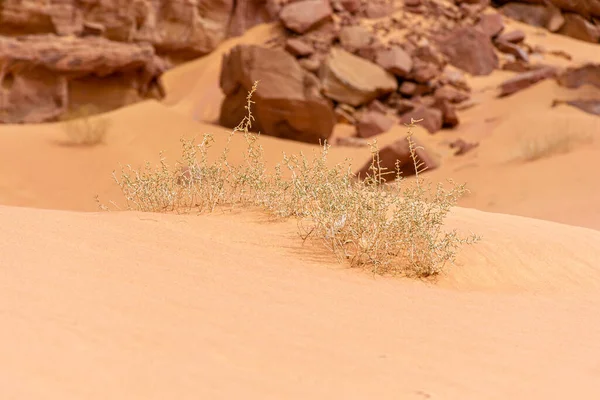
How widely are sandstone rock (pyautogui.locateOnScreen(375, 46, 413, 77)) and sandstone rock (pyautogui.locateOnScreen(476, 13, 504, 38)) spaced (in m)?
4.27

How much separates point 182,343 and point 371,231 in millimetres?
1578

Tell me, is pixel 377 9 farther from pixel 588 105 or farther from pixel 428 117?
pixel 588 105

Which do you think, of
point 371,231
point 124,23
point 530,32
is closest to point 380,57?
point 124,23

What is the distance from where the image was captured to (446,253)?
299cm

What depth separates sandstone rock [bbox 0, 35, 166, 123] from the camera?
10.2 m

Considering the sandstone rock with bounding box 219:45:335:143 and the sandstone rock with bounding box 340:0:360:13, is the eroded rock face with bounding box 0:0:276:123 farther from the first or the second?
the sandstone rock with bounding box 340:0:360:13

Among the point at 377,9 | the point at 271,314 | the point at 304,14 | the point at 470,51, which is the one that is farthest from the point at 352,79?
the point at 271,314

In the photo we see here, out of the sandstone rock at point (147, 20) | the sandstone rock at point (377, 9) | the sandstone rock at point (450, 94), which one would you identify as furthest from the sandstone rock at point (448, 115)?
the sandstone rock at point (147, 20)

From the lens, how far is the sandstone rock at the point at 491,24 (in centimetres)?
1705

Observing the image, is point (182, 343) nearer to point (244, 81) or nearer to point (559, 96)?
point (244, 81)

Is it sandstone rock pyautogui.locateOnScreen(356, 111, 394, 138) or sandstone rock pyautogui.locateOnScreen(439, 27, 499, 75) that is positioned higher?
sandstone rock pyautogui.locateOnScreen(439, 27, 499, 75)

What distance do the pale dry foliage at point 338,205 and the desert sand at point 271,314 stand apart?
A: 12 centimetres

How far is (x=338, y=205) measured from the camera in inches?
127

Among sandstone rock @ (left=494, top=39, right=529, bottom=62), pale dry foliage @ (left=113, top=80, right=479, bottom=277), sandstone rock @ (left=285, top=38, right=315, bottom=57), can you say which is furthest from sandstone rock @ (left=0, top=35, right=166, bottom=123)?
sandstone rock @ (left=494, top=39, right=529, bottom=62)
